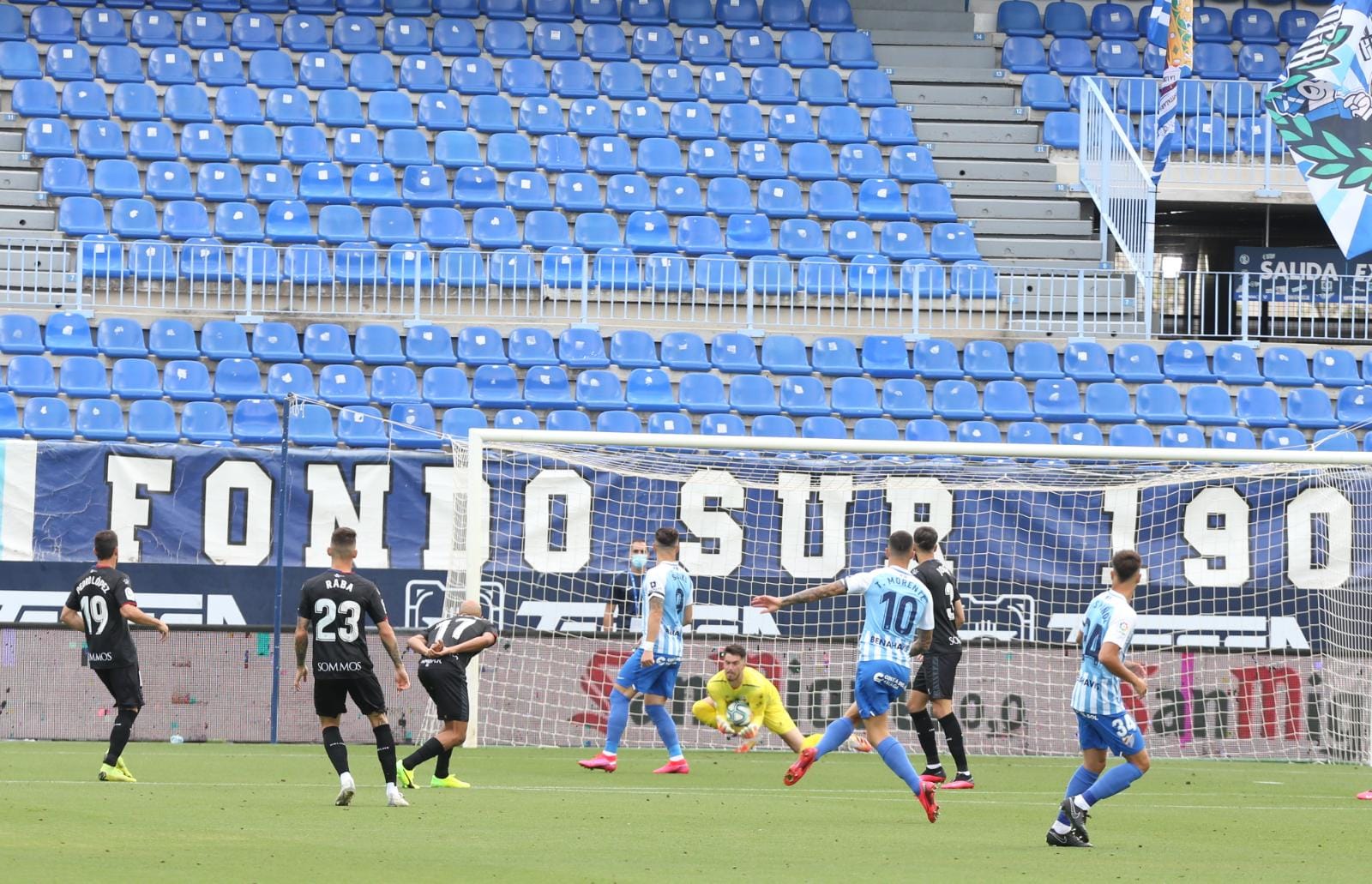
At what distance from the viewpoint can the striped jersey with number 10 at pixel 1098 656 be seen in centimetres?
1008

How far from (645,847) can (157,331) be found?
14031 millimetres

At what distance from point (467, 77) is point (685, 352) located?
20.2 feet

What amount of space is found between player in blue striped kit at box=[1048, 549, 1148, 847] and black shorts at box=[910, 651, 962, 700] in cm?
379

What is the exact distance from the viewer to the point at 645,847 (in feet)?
32.3

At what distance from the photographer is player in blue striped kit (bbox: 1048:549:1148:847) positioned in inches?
397

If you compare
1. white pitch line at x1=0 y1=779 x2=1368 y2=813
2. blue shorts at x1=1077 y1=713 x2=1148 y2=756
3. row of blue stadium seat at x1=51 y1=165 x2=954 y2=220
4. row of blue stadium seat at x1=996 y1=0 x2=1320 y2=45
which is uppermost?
row of blue stadium seat at x1=996 y1=0 x2=1320 y2=45

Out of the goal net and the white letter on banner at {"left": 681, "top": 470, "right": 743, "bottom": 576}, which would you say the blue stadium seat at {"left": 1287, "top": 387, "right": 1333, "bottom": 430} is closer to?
the goal net

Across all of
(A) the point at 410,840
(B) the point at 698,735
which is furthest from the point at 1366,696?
(A) the point at 410,840

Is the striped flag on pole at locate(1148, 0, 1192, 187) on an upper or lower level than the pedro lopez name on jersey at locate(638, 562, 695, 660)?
upper

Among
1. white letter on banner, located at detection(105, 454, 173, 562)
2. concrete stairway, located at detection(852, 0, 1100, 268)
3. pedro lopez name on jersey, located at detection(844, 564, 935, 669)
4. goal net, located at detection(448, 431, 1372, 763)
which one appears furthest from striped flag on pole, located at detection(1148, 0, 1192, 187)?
pedro lopez name on jersey, located at detection(844, 564, 935, 669)

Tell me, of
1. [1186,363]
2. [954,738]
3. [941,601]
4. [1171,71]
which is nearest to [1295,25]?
[1171,71]

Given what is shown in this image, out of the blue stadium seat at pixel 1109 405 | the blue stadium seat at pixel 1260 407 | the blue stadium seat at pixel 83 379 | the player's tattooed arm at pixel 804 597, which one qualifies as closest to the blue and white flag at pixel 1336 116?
the blue stadium seat at pixel 1260 407

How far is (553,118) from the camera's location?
2544cm

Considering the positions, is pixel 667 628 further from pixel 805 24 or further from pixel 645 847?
pixel 805 24
